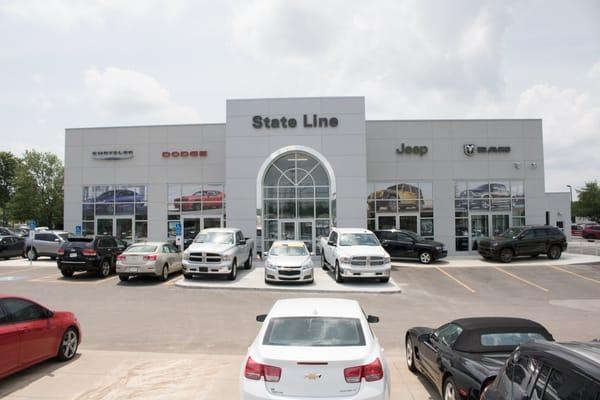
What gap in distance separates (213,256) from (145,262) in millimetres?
2513

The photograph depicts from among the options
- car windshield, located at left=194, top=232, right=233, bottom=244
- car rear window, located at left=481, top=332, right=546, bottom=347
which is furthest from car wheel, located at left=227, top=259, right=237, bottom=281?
car rear window, located at left=481, top=332, right=546, bottom=347

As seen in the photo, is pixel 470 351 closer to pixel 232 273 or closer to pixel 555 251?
pixel 232 273

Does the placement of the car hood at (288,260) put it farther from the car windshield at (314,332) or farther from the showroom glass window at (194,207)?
the showroom glass window at (194,207)

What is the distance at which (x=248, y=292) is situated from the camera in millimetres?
15031

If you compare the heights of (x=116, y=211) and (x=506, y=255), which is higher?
(x=116, y=211)

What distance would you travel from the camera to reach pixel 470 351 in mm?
5484

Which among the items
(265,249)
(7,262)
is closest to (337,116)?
(265,249)

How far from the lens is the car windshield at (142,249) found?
17014mm

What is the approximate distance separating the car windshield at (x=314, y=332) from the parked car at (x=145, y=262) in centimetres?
1260

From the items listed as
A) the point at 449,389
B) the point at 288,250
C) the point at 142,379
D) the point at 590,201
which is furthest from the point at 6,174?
the point at 590,201

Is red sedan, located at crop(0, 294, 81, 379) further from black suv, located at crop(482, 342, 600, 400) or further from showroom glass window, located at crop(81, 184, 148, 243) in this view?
showroom glass window, located at crop(81, 184, 148, 243)

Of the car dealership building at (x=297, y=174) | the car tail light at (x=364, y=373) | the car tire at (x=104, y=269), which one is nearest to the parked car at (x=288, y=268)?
the car tire at (x=104, y=269)

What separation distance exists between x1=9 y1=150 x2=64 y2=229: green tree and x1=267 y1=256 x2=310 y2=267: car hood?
156ft

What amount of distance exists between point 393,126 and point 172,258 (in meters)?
16.8
